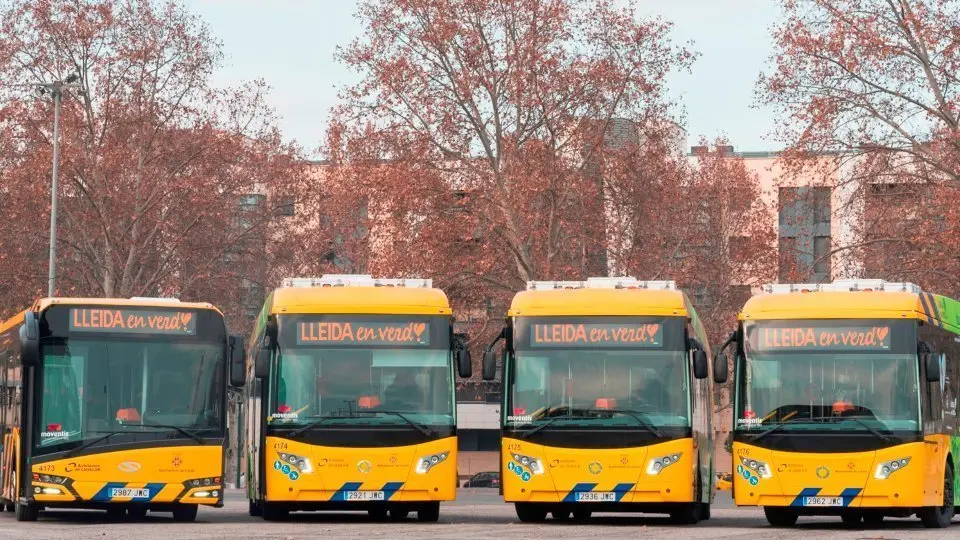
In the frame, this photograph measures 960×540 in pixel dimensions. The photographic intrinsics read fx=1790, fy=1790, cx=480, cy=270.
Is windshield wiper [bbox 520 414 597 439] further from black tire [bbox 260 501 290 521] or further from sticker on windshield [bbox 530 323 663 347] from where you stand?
black tire [bbox 260 501 290 521]

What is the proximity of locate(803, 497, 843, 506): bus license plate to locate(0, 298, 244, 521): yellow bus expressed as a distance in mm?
6561

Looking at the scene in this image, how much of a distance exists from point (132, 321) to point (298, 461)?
2600 mm

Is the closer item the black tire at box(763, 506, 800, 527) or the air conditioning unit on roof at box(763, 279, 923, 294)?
the air conditioning unit on roof at box(763, 279, 923, 294)

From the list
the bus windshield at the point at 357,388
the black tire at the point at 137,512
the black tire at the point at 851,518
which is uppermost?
the bus windshield at the point at 357,388

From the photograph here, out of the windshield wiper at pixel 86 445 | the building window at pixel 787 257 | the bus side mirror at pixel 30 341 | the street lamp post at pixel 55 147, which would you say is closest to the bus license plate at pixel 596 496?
the windshield wiper at pixel 86 445

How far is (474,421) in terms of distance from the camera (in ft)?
245

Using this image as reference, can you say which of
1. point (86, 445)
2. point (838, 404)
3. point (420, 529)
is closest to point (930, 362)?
point (838, 404)

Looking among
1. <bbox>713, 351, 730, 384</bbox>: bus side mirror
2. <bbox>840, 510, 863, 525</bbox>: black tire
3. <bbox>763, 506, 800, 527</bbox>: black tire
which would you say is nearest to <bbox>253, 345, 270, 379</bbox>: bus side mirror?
<bbox>713, 351, 730, 384</bbox>: bus side mirror

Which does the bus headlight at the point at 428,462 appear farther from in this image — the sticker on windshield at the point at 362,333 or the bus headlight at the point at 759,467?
the bus headlight at the point at 759,467

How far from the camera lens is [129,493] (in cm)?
2058

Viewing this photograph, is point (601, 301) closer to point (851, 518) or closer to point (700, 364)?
point (700, 364)

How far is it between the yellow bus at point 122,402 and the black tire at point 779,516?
21.6ft

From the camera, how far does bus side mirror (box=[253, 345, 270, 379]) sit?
20.5 metres

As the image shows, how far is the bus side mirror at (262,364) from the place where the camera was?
2052cm
